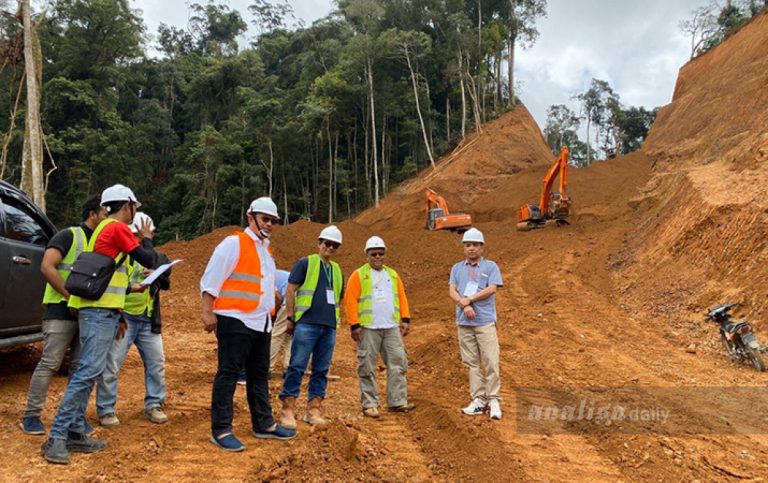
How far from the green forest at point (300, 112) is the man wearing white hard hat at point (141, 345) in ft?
86.0

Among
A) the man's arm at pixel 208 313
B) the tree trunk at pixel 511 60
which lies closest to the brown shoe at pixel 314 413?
the man's arm at pixel 208 313

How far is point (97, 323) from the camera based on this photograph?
338 cm

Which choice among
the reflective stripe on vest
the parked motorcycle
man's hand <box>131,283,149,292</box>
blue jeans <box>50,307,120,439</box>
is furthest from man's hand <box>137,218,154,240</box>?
the parked motorcycle

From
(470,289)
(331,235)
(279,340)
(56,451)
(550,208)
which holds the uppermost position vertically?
(550,208)

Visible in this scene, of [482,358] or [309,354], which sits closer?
[309,354]

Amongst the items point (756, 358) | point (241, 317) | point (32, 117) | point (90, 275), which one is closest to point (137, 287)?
point (90, 275)

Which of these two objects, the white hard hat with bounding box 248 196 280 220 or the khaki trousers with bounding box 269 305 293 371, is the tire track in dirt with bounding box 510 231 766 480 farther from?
the khaki trousers with bounding box 269 305 293 371

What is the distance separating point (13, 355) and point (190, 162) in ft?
107

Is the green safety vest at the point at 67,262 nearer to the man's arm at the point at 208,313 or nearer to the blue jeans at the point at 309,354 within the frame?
the man's arm at the point at 208,313

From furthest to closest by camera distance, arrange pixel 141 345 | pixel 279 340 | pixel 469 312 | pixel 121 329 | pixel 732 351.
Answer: pixel 732 351
pixel 279 340
pixel 469 312
pixel 141 345
pixel 121 329

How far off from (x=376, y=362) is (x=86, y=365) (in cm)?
249

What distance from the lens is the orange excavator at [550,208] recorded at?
57.5 feet

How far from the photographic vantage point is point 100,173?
32688 mm

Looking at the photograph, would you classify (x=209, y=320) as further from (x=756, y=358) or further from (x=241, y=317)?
(x=756, y=358)
